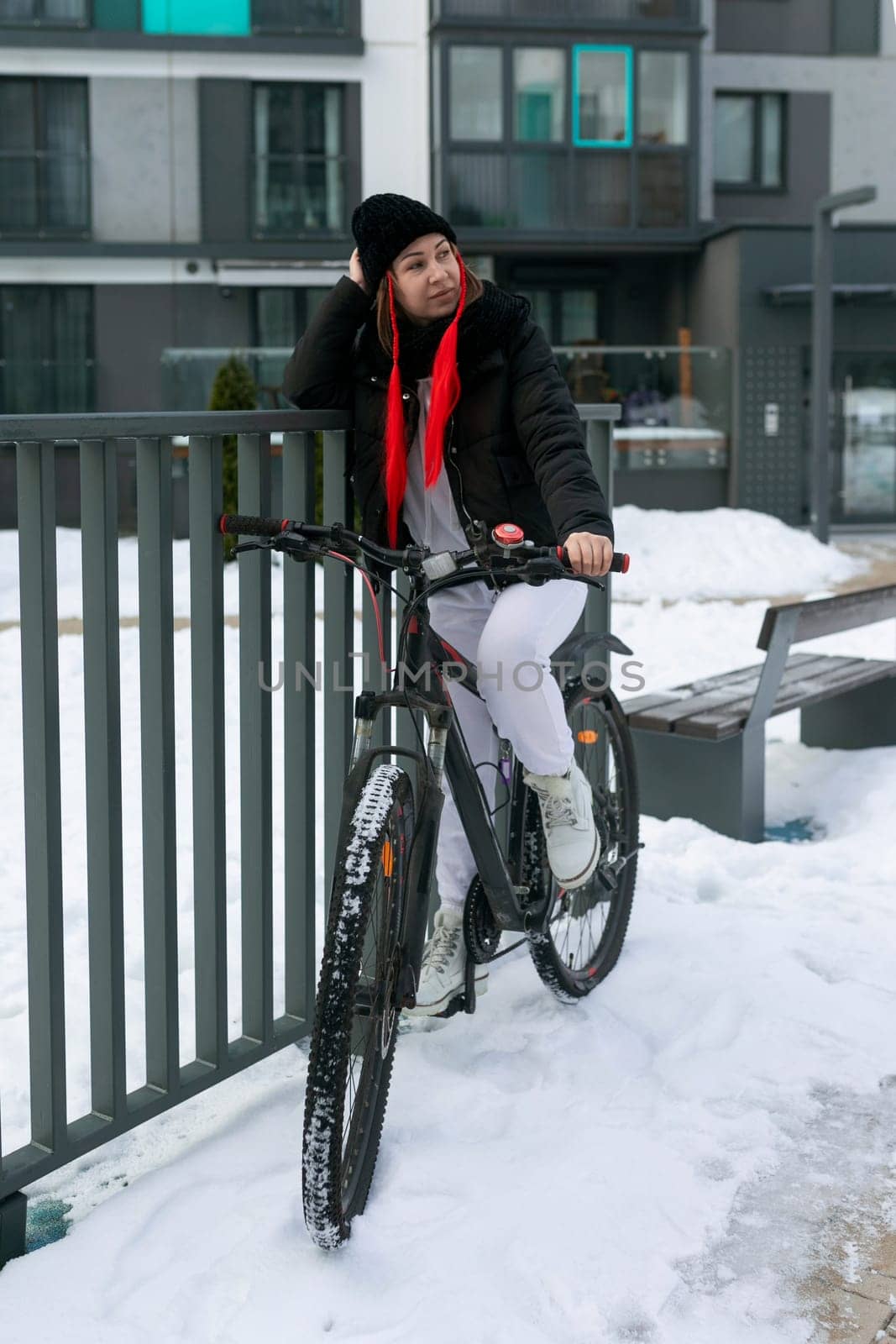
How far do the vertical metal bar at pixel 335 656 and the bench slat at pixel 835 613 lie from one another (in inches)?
76.3

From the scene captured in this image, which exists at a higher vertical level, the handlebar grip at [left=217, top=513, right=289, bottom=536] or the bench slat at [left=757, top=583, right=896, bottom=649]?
the handlebar grip at [left=217, top=513, right=289, bottom=536]

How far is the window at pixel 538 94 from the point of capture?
22.1 m

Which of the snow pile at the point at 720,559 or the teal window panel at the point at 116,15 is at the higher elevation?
the teal window panel at the point at 116,15

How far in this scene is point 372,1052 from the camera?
2.85 m

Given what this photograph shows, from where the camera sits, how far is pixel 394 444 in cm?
318

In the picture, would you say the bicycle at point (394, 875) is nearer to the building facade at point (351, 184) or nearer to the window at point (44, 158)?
the building facade at point (351, 184)

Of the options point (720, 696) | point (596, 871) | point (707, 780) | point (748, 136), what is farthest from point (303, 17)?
point (596, 871)

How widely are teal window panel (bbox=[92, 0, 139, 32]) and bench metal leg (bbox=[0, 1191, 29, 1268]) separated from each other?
70.8 feet

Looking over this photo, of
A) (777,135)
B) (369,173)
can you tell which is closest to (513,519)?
(369,173)

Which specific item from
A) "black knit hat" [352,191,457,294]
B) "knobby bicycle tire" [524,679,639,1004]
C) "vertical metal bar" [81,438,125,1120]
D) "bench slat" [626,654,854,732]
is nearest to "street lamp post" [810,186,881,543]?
"bench slat" [626,654,854,732]

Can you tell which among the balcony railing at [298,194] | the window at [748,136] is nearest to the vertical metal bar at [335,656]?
the balcony railing at [298,194]

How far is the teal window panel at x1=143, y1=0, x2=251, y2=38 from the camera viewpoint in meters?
21.6

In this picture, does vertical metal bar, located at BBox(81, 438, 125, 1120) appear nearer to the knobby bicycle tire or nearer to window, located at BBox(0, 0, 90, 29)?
the knobby bicycle tire

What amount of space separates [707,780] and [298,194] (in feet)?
60.4
